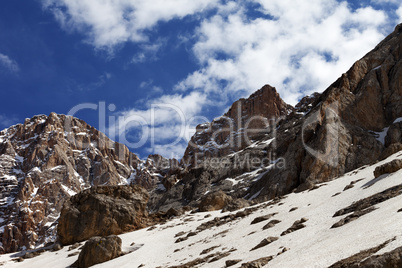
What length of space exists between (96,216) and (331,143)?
3687cm

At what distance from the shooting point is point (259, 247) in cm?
1565

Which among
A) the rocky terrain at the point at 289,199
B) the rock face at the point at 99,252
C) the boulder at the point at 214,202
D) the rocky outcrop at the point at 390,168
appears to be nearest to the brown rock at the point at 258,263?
the rocky terrain at the point at 289,199

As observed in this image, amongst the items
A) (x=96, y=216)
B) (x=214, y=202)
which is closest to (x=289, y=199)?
(x=214, y=202)

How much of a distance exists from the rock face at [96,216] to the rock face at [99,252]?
1323cm

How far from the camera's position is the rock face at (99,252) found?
30163mm

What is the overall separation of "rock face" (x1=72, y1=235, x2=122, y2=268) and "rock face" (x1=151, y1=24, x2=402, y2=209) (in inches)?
779

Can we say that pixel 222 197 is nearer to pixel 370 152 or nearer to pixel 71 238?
pixel 71 238

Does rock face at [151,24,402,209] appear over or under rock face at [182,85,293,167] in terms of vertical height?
under

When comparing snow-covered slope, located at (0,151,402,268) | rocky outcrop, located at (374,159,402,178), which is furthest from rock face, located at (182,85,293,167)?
rocky outcrop, located at (374,159,402,178)

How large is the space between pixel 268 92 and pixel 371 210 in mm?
160027

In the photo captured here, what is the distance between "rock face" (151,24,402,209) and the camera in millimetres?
56688

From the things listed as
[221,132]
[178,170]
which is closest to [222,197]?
[178,170]

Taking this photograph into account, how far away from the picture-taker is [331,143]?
57.8 metres

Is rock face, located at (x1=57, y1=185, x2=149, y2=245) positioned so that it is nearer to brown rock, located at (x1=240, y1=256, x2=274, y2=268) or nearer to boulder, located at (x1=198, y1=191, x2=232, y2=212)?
boulder, located at (x1=198, y1=191, x2=232, y2=212)
